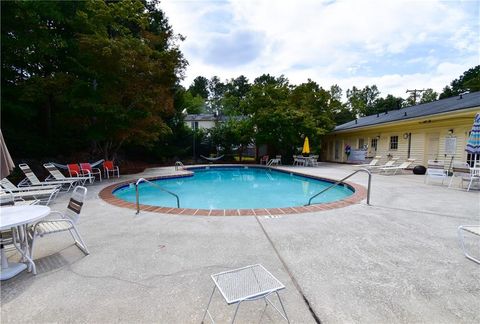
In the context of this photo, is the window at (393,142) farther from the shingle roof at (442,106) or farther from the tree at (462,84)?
the tree at (462,84)

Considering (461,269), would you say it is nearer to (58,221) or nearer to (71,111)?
(58,221)

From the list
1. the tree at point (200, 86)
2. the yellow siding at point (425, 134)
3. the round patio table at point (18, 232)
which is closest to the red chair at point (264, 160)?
the yellow siding at point (425, 134)

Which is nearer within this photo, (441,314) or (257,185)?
(441,314)

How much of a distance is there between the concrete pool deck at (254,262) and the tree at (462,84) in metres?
35.8

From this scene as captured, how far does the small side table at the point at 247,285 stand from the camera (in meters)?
1.59

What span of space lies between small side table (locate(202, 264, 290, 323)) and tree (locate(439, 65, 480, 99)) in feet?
124

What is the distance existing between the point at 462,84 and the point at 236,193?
42.5m

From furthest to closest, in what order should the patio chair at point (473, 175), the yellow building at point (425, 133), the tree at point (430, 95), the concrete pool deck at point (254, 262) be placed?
the tree at point (430, 95) < the yellow building at point (425, 133) < the patio chair at point (473, 175) < the concrete pool deck at point (254, 262)

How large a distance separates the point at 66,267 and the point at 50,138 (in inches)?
479

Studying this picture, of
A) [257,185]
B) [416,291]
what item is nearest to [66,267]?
[416,291]

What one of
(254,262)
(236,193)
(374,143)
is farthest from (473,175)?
(374,143)

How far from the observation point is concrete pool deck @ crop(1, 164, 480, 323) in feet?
6.14

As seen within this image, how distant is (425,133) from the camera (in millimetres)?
12070

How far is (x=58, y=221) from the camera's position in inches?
116
